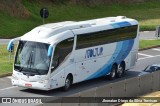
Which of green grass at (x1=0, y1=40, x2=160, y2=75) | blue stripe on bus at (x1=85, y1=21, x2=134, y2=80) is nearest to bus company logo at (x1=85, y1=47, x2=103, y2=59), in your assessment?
blue stripe on bus at (x1=85, y1=21, x2=134, y2=80)

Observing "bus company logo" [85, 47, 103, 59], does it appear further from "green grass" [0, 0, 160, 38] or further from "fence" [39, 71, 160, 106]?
"green grass" [0, 0, 160, 38]

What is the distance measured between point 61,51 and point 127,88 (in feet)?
13.4

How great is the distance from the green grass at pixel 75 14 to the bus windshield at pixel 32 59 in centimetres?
2537

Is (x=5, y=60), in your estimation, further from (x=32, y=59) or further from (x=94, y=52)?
(x=32, y=59)

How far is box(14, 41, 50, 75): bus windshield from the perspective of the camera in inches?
952

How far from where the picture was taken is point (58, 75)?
972 inches

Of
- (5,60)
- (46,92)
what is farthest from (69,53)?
(5,60)

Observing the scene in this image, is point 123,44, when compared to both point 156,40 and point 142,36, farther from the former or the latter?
point 142,36

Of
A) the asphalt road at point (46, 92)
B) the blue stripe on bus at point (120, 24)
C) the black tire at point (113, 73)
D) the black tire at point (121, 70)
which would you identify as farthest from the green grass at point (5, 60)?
the blue stripe on bus at point (120, 24)

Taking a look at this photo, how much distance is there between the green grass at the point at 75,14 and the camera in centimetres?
5297

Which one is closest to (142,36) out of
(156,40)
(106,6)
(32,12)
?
(156,40)

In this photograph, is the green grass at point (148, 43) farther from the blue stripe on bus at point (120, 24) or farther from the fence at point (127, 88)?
the fence at point (127, 88)

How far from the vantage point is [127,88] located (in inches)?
896

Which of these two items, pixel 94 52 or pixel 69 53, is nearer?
pixel 69 53
